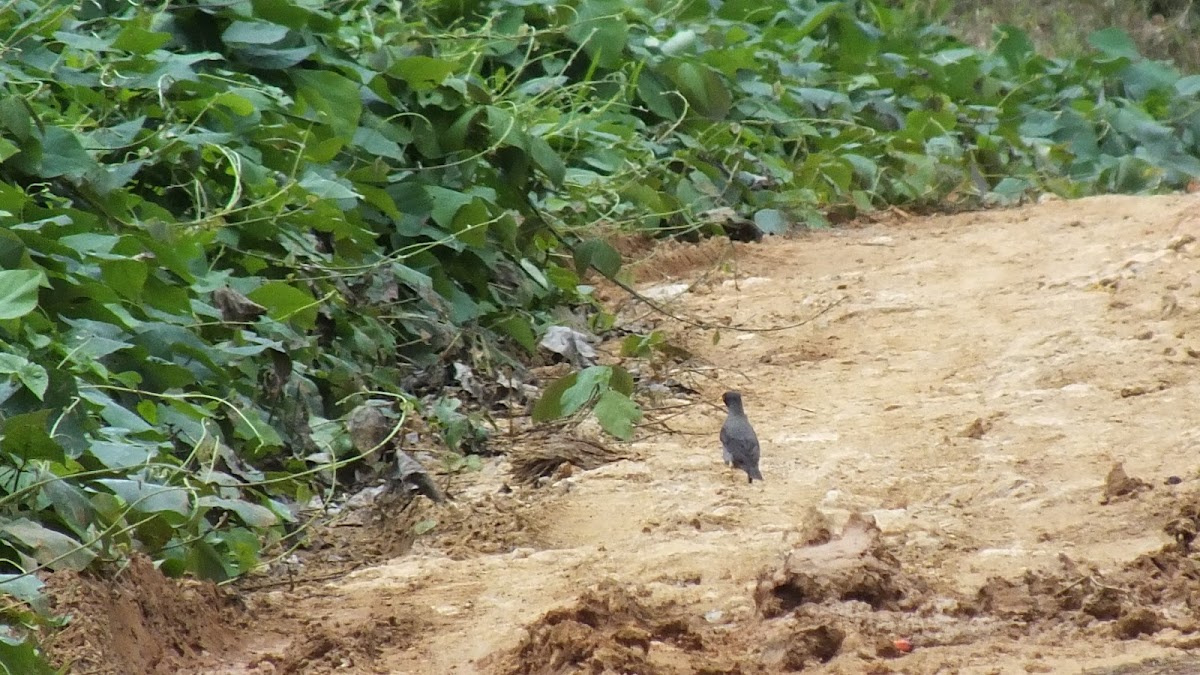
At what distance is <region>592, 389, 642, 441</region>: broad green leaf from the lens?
365 cm

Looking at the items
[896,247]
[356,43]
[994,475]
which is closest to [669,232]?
[896,247]

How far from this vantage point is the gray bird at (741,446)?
3.35 metres

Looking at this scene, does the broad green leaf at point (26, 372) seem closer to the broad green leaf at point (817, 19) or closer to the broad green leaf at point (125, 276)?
the broad green leaf at point (125, 276)

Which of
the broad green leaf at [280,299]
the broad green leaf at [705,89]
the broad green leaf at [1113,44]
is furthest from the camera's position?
the broad green leaf at [1113,44]

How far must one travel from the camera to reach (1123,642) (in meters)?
2.24

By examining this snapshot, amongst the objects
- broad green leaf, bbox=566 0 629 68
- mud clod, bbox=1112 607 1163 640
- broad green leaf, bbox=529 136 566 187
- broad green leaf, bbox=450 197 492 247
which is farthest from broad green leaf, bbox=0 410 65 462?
broad green leaf, bbox=566 0 629 68

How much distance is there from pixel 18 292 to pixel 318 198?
48.1 inches

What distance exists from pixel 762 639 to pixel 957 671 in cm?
32

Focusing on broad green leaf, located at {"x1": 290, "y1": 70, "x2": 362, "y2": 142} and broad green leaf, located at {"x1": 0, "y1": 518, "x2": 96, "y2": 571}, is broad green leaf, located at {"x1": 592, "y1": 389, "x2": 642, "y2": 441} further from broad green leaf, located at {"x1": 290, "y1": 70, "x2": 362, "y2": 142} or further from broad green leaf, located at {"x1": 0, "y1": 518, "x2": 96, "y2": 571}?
broad green leaf, located at {"x1": 0, "y1": 518, "x2": 96, "y2": 571}

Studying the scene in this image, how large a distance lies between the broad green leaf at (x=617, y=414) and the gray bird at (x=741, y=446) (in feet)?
0.80

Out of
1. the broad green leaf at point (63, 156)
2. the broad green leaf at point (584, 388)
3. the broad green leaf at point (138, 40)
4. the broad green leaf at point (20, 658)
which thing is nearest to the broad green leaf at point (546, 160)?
the broad green leaf at point (584, 388)

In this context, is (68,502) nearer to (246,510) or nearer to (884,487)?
(246,510)

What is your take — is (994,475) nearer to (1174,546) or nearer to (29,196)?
(1174,546)

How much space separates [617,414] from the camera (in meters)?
3.68
